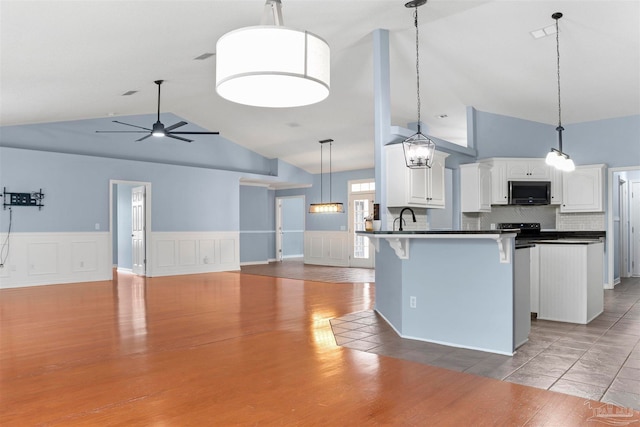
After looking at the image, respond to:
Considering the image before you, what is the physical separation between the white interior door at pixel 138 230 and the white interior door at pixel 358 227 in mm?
5158

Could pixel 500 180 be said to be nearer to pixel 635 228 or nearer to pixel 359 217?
pixel 635 228

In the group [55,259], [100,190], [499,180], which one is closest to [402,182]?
[499,180]

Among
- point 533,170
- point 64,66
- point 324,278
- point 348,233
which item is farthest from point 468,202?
point 64,66

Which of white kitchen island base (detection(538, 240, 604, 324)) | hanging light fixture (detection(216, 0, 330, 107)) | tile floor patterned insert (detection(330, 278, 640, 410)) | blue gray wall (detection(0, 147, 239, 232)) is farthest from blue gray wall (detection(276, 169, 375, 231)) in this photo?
hanging light fixture (detection(216, 0, 330, 107))

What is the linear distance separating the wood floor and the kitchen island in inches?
27.2

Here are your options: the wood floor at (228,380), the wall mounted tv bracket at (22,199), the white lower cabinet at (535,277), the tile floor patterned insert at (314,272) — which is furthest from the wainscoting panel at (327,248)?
the white lower cabinet at (535,277)

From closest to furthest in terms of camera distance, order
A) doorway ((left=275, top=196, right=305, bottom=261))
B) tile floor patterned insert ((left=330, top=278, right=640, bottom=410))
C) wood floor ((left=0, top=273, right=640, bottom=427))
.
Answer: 1. wood floor ((left=0, top=273, right=640, bottom=427))
2. tile floor patterned insert ((left=330, top=278, right=640, bottom=410))
3. doorway ((left=275, top=196, right=305, bottom=261))

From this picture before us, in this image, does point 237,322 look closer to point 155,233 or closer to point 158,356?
point 158,356

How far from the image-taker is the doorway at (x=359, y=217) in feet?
38.5

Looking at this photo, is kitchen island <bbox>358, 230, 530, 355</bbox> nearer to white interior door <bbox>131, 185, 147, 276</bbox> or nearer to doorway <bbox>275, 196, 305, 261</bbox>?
white interior door <bbox>131, 185, 147, 276</bbox>

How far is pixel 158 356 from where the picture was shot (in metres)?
3.79

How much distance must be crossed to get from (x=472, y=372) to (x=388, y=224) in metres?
2.77

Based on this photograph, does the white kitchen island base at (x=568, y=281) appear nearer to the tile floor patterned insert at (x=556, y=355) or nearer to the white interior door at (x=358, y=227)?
the tile floor patterned insert at (x=556, y=355)

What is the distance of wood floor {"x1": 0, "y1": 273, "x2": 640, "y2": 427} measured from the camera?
2549 millimetres
